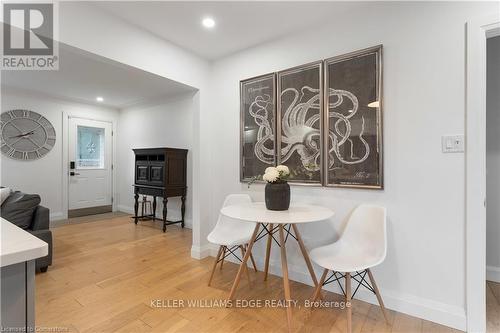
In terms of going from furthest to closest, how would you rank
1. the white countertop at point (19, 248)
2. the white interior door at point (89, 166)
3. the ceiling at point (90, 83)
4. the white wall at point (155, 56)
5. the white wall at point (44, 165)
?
the white interior door at point (89, 166)
the white wall at point (44, 165)
the ceiling at point (90, 83)
the white wall at point (155, 56)
the white countertop at point (19, 248)

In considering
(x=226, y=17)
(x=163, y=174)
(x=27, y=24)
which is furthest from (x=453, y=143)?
(x=163, y=174)

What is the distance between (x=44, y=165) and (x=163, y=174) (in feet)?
8.05

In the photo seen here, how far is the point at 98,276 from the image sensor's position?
2479 mm

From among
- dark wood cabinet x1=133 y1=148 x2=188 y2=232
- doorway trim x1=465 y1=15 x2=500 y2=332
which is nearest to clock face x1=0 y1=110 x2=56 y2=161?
dark wood cabinet x1=133 y1=148 x2=188 y2=232

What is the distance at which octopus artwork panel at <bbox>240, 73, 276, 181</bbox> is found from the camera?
260 centimetres

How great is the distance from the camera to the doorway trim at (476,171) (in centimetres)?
165

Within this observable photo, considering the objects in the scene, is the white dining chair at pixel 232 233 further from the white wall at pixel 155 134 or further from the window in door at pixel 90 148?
the window in door at pixel 90 148

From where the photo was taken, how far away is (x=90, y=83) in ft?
13.0

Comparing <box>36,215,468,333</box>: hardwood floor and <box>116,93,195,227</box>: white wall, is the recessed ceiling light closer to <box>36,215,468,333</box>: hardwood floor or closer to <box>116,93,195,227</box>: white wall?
<box>116,93,195,227</box>: white wall

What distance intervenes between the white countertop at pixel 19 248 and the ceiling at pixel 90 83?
2.04 m

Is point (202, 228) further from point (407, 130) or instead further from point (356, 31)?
point (356, 31)

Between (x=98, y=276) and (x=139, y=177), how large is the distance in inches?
92.3

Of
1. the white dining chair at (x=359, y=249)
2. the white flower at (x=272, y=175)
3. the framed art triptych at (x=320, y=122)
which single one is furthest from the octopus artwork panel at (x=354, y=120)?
the white flower at (x=272, y=175)

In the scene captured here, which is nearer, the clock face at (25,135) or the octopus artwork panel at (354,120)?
the octopus artwork panel at (354,120)
